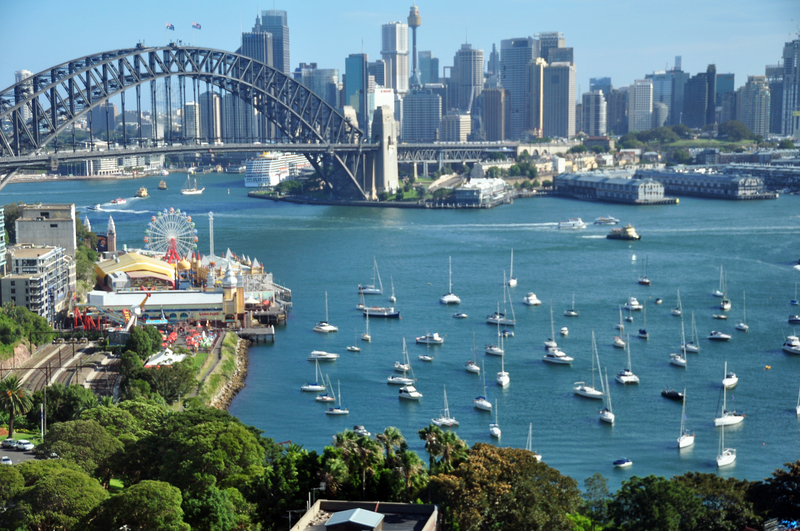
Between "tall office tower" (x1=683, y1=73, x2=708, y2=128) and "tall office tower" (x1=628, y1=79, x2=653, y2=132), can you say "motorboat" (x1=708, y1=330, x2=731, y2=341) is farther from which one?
"tall office tower" (x1=628, y1=79, x2=653, y2=132)

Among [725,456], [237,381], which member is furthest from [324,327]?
[725,456]

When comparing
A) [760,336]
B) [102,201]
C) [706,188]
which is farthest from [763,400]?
[102,201]

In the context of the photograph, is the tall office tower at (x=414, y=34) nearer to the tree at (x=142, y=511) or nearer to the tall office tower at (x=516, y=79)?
the tall office tower at (x=516, y=79)

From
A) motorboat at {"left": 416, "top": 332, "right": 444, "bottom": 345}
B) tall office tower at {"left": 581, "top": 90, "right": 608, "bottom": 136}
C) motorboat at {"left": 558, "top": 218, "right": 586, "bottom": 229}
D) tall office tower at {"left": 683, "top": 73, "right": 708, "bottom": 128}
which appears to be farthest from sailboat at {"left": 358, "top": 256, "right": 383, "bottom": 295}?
tall office tower at {"left": 683, "top": 73, "right": 708, "bottom": 128}

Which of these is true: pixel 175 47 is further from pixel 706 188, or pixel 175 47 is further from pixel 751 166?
pixel 751 166

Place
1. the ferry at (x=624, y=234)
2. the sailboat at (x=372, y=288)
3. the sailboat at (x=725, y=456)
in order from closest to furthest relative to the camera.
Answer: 1. the sailboat at (x=725, y=456)
2. the sailboat at (x=372, y=288)
3. the ferry at (x=624, y=234)

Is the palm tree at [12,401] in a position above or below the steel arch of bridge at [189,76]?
below

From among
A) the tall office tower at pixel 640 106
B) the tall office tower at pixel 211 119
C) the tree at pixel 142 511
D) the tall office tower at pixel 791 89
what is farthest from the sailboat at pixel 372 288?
the tall office tower at pixel 640 106
